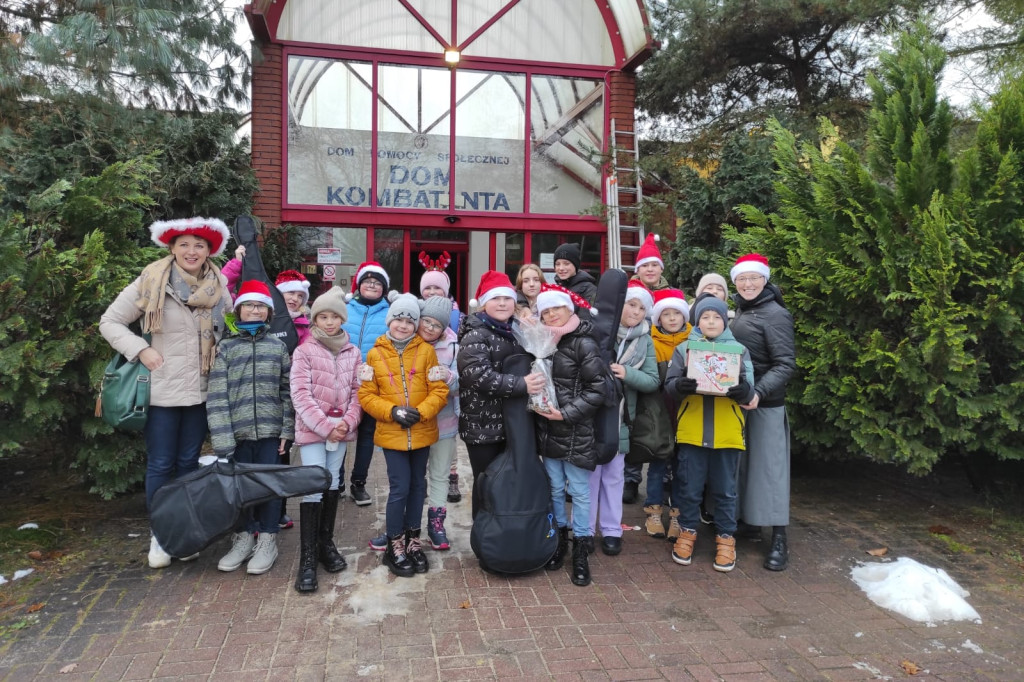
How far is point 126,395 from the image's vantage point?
3.56 m

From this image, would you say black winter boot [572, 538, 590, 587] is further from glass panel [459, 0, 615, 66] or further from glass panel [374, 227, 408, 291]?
glass panel [459, 0, 615, 66]

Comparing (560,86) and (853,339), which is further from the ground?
(560,86)

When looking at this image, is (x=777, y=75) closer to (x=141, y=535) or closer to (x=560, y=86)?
(x=560, y=86)

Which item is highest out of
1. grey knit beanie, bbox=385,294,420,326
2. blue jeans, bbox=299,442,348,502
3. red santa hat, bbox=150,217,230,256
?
red santa hat, bbox=150,217,230,256

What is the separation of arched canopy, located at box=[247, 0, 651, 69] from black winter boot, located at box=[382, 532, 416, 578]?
7418mm

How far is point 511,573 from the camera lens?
12.2 feet

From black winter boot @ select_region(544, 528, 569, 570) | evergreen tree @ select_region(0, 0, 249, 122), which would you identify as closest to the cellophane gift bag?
black winter boot @ select_region(544, 528, 569, 570)

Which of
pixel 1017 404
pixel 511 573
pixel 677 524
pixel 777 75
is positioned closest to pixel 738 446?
pixel 677 524

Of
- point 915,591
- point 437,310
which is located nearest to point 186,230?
point 437,310

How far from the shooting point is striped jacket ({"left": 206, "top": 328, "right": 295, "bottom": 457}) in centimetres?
365

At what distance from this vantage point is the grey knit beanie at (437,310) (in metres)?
3.93

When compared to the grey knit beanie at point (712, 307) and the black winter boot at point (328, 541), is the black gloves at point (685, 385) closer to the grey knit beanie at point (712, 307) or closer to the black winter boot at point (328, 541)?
the grey knit beanie at point (712, 307)

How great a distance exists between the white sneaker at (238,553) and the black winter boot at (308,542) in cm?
42

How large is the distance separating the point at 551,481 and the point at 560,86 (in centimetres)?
766
